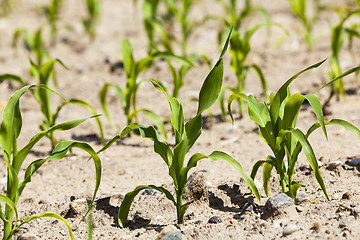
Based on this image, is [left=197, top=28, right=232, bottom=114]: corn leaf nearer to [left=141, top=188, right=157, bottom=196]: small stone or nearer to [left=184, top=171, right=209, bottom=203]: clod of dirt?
[left=184, top=171, right=209, bottom=203]: clod of dirt

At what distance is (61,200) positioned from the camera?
282 centimetres

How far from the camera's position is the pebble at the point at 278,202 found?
2.27 metres

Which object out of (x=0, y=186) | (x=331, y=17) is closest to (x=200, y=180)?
(x=0, y=186)

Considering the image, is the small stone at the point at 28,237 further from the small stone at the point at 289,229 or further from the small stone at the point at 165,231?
the small stone at the point at 289,229

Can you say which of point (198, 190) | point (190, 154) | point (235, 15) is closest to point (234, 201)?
point (198, 190)

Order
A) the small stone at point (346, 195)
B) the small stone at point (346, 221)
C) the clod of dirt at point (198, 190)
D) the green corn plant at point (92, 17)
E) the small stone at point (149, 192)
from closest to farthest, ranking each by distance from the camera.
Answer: the small stone at point (346, 221) → the small stone at point (346, 195) → the clod of dirt at point (198, 190) → the small stone at point (149, 192) → the green corn plant at point (92, 17)

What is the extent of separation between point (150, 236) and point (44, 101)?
131cm

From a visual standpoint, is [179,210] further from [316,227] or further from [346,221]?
[346,221]

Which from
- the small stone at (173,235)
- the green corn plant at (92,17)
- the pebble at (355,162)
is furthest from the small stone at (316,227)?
the green corn plant at (92,17)

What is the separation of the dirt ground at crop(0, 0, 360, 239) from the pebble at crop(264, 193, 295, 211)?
25 mm

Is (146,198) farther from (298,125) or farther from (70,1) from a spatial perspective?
(70,1)

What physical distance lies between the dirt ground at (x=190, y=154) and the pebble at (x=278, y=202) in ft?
0.08

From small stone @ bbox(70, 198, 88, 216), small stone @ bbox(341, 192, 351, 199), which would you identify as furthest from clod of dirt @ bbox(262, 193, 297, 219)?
small stone @ bbox(70, 198, 88, 216)

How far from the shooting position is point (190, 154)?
10.9 ft
